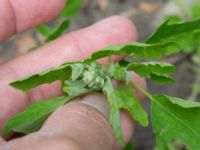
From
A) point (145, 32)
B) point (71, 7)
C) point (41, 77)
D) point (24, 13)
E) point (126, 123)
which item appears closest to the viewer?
point (41, 77)

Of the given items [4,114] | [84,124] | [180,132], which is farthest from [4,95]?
[180,132]

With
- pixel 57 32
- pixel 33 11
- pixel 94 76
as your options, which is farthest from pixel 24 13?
pixel 94 76

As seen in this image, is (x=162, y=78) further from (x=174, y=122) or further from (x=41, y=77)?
(x=41, y=77)

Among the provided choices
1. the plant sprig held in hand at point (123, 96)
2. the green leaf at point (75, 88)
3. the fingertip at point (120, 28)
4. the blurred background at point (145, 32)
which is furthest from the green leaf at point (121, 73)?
the blurred background at point (145, 32)

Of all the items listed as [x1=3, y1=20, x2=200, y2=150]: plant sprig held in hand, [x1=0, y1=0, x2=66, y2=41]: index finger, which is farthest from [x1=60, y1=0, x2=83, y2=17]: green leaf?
[x1=3, y1=20, x2=200, y2=150]: plant sprig held in hand

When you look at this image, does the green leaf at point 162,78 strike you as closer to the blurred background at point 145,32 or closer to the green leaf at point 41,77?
the green leaf at point 41,77

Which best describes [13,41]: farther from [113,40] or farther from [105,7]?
[113,40]
